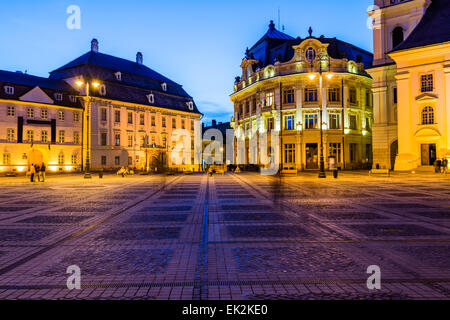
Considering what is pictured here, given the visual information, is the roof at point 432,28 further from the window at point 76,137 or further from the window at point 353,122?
the window at point 76,137

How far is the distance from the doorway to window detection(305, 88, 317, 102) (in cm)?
1605

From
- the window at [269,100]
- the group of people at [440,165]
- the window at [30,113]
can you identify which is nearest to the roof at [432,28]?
→ the group of people at [440,165]

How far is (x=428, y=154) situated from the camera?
37000 millimetres

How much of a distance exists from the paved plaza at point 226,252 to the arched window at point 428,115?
29.6 meters

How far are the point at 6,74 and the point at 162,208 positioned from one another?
4812 centimetres

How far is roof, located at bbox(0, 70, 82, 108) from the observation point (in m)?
46.9

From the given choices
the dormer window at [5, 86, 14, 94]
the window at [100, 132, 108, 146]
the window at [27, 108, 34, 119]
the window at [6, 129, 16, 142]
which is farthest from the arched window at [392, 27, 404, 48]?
the window at [6, 129, 16, 142]

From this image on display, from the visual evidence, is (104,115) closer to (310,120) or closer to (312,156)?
(310,120)

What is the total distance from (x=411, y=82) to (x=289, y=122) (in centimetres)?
1659

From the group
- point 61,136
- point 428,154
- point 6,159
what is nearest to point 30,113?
point 61,136

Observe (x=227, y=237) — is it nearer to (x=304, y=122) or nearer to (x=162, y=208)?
(x=162, y=208)

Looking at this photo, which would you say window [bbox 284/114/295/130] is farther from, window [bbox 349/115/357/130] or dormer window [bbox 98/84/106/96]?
dormer window [bbox 98/84/106/96]

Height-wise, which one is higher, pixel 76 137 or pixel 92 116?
pixel 92 116

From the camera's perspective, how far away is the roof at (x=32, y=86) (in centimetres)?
4690
